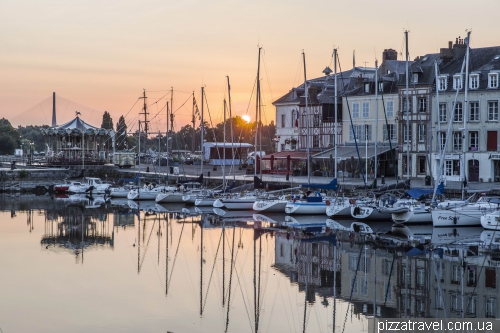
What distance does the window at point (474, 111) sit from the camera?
66500 mm

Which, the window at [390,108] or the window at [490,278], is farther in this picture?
the window at [390,108]

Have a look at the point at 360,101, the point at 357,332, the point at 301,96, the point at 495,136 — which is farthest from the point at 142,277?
the point at 301,96

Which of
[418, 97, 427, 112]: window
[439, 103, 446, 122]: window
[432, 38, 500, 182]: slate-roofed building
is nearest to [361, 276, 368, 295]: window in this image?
[432, 38, 500, 182]: slate-roofed building

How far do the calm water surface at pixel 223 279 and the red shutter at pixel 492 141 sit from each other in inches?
770

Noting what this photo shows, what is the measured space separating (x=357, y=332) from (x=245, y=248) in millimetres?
17500

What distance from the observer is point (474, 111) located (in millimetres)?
66750

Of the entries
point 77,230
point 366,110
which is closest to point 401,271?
point 77,230

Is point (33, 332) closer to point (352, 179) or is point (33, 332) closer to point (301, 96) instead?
point (352, 179)

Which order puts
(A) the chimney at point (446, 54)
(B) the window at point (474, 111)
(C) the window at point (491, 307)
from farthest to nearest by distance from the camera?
(A) the chimney at point (446, 54) → (B) the window at point (474, 111) → (C) the window at point (491, 307)

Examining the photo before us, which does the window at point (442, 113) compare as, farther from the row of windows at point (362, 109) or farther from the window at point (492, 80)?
the row of windows at point (362, 109)

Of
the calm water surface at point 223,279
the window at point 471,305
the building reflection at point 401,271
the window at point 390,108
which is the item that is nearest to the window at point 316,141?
the window at point 390,108

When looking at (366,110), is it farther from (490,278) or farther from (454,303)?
(454,303)

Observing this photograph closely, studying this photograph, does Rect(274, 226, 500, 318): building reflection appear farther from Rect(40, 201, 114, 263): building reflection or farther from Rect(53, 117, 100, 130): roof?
Rect(53, 117, 100, 130): roof

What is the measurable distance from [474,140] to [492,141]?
5.03ft
